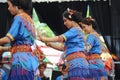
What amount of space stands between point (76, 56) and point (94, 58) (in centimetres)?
103

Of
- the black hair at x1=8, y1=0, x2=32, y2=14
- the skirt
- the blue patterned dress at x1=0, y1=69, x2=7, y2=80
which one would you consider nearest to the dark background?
the blue patterned dress at x1=0, y1=69, x2=7, y2=80

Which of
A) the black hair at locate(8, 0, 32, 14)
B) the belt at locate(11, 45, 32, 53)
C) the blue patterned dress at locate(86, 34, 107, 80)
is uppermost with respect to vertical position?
the black hair at locate(8, 0, 32, 14)

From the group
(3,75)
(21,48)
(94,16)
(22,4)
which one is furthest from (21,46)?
(94,16)

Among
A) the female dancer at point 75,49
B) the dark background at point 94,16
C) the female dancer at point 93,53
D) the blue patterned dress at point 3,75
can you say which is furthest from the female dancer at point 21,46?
the dark background at point 94,16

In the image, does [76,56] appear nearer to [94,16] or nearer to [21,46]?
[21,46]

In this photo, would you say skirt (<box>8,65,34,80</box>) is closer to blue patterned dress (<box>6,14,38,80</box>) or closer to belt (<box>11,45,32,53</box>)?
blue patterned dress (<box>6,14,38,80</box>)

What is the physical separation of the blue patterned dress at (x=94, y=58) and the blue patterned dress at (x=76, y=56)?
68 centimetres

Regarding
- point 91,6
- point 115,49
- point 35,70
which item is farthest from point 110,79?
point 35,70

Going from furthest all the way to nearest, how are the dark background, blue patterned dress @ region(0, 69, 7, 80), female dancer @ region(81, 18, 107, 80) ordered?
1. the dark background
2. female dancer @ region(81, 18, 107, 80)
3. blue patterned dress @ region(0, 69, 7, 80)

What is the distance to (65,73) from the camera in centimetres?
742

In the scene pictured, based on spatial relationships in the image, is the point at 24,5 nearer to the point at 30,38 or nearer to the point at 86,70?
the point at 30,38

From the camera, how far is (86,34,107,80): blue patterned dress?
26.0 ft

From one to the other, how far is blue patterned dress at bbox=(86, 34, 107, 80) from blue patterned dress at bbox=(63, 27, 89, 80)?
2.24 feet

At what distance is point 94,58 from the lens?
8.12 metres
